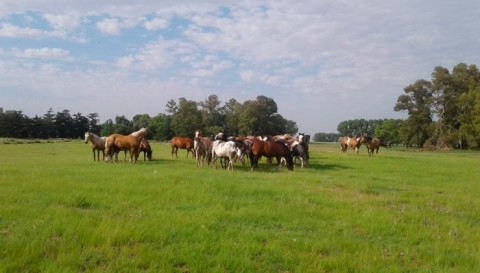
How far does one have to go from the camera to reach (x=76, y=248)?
24.7 ft

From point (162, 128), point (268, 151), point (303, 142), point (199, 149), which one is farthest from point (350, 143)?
point (162, 128)

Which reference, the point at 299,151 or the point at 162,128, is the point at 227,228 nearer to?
the point at 299,151

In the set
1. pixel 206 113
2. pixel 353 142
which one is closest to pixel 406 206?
pixel 353 142

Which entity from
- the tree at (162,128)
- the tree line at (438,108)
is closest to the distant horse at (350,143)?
the tree line at (438,108)

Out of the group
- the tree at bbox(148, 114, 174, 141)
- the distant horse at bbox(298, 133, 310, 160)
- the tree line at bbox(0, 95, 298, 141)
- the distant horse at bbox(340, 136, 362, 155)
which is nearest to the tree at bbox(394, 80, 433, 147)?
the tree line at bbox(0, 95, 298, 141)

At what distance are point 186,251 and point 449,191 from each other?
41.1ft

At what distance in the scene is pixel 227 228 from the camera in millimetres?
9258

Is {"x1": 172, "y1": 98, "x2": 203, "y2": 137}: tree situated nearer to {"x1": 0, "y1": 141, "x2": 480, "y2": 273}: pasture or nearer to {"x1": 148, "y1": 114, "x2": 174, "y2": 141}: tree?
{"x1": 148, "y1": 114, "x2": 174, "y2": 141}: tree

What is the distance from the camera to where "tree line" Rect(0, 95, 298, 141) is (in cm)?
9962

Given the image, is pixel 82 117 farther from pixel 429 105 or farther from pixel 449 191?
pixel 449 191

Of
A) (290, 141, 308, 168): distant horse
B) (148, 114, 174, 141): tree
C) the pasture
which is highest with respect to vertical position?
(148, 114, 174, 141): tree

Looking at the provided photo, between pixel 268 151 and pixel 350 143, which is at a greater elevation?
pixel 350 143

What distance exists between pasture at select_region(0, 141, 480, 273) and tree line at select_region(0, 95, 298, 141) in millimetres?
81213

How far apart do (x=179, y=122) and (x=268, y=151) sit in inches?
3049
